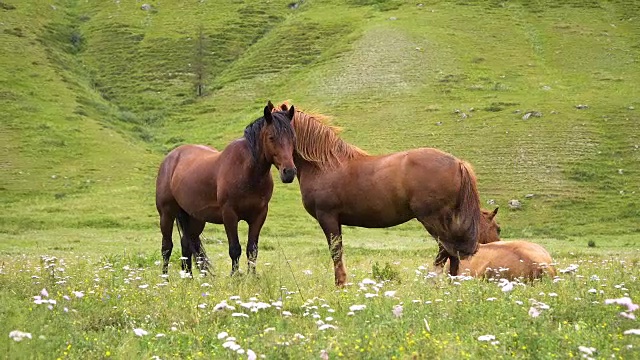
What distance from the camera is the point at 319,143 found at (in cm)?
1036

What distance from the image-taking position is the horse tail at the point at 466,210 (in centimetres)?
967

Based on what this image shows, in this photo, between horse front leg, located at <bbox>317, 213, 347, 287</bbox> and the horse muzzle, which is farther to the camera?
the horse muzzle

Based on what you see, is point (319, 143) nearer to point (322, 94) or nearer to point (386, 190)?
point (386, 190)

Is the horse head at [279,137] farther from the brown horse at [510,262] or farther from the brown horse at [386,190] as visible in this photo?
the brown horse at [510,262]

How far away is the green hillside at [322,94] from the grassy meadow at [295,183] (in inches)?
9.8

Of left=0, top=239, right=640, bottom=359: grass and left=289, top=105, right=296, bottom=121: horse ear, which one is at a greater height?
left=289, top=105, right=296, bottom=121: horse ear

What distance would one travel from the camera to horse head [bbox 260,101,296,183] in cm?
1009

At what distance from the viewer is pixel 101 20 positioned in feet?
315

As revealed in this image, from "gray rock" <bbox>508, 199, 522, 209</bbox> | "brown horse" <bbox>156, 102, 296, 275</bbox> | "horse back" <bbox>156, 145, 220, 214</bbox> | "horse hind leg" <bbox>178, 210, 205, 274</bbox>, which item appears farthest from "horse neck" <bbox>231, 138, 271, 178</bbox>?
"gray rock" <bbox>508, 199, 522, 209</bbox>

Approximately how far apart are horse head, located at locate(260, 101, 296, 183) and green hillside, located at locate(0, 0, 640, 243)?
1.76m

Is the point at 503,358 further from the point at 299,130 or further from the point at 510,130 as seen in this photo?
the point at 510,130

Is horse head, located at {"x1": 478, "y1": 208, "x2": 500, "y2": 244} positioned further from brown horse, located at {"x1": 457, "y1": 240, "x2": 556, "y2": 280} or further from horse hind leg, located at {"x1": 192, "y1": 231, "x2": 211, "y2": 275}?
horse hind leg, located at {"x1": 192, "y1": 231, "x2": 211, "y2": 275}

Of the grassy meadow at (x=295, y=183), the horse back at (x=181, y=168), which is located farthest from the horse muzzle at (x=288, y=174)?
the horse back at (x=181, y=168)

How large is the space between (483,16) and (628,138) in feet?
148
